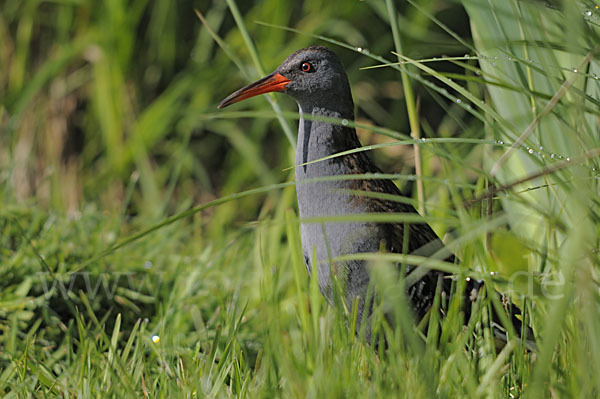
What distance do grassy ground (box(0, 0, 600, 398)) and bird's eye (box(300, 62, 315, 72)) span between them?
16 cm

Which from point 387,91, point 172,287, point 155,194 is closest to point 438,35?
point 387,91

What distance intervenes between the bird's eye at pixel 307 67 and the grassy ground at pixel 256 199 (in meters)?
0.16

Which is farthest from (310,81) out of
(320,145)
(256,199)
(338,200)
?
(256,199)

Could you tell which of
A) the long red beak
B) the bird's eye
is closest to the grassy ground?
the long red beak

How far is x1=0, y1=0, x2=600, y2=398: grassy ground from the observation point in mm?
1366

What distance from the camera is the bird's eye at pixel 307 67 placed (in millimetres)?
2100

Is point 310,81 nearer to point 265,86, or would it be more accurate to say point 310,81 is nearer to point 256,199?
point 265,86

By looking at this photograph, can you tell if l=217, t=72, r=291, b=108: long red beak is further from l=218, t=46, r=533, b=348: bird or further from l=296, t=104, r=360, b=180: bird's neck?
l=296, t=104, r=360, b=180: bird's neck

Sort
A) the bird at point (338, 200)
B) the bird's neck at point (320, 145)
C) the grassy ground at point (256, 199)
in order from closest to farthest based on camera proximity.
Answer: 1. the grassy ground at point (256, 199)
2. the bird at point (338, 200)
3. the bird's neck at point (320, 145)

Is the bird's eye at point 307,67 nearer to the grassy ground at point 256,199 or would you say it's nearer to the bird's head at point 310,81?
the bird's head at point 310,81

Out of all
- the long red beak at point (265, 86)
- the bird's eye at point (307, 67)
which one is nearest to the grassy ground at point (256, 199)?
the long red beak at point (265, 86)

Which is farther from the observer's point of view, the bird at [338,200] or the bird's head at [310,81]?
the bird's head at [310,81]

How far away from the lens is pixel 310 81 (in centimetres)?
209

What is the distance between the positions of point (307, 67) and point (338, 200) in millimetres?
442
